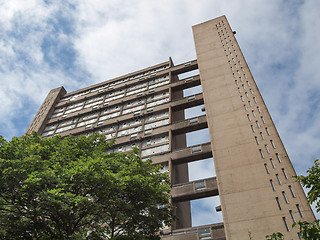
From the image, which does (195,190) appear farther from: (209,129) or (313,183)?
(313,183)

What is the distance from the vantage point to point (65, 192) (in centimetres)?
1477

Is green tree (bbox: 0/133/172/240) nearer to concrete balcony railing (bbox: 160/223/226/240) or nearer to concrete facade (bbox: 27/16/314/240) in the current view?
concrete balcony railing (bbox: 160/223/226/240)

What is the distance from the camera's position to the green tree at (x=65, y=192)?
13.5 meters

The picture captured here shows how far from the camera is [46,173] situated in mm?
13586

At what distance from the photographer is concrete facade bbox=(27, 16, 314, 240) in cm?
2214

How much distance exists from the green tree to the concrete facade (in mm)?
9245

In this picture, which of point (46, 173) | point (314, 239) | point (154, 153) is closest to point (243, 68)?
point (154, 153)

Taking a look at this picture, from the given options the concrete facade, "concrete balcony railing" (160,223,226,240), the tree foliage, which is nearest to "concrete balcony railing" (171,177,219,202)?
the concrete facade

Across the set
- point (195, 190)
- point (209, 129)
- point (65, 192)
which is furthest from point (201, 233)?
point (65, 192)

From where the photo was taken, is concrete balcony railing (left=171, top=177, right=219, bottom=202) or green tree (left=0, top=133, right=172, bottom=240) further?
concrete balcony railing (left=171, top=177, right=219, bottom=202)

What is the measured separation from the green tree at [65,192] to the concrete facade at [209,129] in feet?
30.3

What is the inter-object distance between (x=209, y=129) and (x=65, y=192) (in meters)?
18.7

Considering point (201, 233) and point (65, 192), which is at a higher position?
point (201, 233)

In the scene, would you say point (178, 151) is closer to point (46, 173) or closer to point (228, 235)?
point (228, 235)
